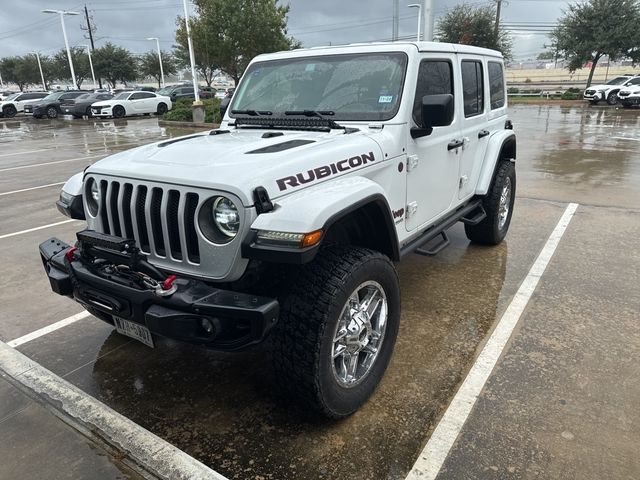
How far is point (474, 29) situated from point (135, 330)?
123 ft

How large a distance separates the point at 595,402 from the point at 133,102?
29.0 metres

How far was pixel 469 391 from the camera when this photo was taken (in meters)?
2.98

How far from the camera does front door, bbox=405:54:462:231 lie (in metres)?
3.51

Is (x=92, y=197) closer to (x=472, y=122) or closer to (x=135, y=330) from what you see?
(x=135, y=330)

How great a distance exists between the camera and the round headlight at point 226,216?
2375 millimetres

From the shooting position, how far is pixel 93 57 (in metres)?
55.8

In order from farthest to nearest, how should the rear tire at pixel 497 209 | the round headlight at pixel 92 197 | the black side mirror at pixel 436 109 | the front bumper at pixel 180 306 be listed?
the rear tire at pixel 497 209
the black side mirror at pixel 436 109
the round headlight at pixel 92 197
the front bumper at pixel 180 306

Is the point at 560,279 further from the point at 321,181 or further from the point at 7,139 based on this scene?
the point at 7,139

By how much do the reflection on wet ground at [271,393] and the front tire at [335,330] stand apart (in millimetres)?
169

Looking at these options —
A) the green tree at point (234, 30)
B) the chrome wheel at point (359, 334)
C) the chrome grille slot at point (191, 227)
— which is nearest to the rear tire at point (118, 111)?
the green tree at point (234, 30)

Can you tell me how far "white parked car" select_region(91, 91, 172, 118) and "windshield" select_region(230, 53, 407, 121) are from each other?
1030 inches

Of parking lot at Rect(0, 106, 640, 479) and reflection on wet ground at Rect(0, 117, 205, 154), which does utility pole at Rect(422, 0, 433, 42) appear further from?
reflection on wet ground at Rect(0, 117, 205, 154)

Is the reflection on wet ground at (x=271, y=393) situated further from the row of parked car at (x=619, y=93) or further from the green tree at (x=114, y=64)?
the green tree at (x=114, y=64)

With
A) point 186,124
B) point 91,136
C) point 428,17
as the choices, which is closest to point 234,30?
point 186,124
